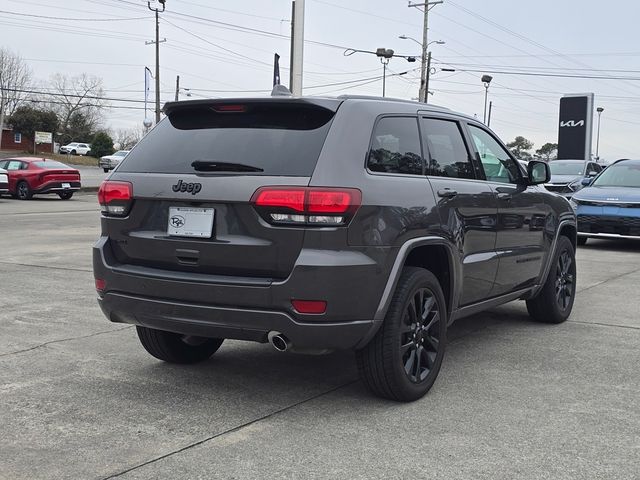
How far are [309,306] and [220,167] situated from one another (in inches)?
37.1

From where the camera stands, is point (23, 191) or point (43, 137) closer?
point (23, 191)

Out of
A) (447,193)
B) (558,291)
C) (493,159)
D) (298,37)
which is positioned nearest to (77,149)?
(298,37)

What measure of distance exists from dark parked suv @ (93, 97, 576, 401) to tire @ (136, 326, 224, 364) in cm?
2

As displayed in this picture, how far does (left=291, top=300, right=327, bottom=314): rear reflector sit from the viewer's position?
3.79 m

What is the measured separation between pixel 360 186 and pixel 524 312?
150 inches

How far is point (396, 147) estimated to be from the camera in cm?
444

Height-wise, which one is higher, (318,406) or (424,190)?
(424,190)

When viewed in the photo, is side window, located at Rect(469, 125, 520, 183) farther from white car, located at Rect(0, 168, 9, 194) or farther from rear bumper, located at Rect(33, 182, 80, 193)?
rear bumper, located at Rect(33, 182, 80, 193)

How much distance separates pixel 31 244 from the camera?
12383 mm

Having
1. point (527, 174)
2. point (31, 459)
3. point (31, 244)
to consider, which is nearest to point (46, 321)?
point (31, 459)

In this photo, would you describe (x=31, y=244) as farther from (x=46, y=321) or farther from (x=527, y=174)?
(x=527, y=174)

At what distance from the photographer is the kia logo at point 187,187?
405 centimetres

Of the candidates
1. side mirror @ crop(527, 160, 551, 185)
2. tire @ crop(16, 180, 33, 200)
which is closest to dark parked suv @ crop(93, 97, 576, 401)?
side mirror @ crop(527, 160, 551, 185)

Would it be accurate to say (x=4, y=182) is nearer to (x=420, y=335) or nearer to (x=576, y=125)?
(x=420, y=335)
